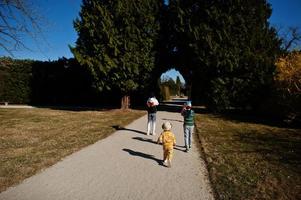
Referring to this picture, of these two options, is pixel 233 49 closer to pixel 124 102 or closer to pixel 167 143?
pixel 124 102

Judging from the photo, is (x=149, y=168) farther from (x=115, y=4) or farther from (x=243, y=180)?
(x=115, y=4)

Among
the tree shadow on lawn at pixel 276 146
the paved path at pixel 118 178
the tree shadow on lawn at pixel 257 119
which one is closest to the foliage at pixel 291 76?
the tree shadow on lawn at pixel 257 119

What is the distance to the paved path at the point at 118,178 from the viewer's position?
6.39 metres

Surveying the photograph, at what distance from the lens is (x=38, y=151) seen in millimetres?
10375

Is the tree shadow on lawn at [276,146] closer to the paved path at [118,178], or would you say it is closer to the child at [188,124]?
the child at [188,124]

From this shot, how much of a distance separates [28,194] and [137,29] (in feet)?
63.2

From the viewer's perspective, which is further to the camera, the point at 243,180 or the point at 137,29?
the point at 137,29

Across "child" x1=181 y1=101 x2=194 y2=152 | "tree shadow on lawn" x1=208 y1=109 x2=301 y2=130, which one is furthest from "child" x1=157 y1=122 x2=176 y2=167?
"tree shadow on lawn" x1=208 y1=109 x2=301 y2=130

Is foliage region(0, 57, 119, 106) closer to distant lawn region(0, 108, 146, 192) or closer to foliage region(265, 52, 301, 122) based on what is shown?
distant lawn region(0, 108, 146, 192)

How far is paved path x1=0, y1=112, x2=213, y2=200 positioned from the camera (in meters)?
6.39

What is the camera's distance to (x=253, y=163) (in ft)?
30.4

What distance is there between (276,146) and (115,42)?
14.9 meters

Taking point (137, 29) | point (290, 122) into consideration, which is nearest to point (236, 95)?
point (290, 122)

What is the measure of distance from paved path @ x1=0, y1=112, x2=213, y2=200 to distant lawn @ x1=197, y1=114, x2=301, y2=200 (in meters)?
0.50
